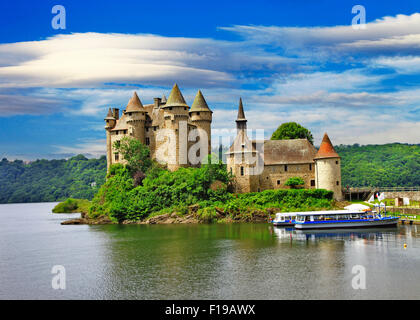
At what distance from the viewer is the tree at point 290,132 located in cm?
8446

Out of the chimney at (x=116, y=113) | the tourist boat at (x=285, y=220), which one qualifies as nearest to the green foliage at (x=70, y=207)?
the chimney at (x=116, y=113)

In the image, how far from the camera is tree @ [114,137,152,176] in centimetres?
7650

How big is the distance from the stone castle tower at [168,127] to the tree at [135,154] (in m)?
1.86

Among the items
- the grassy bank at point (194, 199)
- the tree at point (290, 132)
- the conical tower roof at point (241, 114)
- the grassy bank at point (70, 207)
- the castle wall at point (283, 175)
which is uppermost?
the conical tower roof at point (241, 114)

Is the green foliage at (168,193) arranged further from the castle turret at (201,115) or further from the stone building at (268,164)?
the castle turret at (201,115)

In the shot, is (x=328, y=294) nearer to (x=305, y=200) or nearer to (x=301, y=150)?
(x=305, y=200)

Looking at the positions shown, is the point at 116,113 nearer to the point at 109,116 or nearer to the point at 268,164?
the point at 109,116

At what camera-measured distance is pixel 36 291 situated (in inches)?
1091

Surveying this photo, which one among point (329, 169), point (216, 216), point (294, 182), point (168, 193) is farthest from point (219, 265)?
point (294, 182)

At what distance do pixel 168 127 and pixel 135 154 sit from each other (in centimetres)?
761

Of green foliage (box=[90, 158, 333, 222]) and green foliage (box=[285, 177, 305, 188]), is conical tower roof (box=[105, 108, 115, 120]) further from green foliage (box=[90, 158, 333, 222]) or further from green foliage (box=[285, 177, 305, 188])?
green foliage (box=[285, 177, 305, 188])
